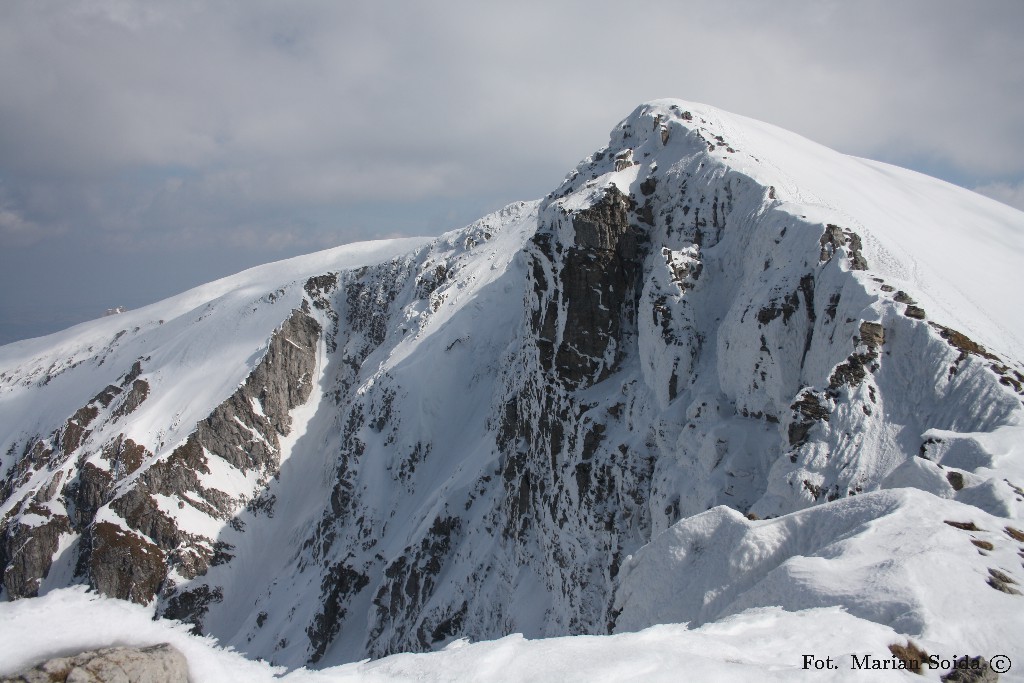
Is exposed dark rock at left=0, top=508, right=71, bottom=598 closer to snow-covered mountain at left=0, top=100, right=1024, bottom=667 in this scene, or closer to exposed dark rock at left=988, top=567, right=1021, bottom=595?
snow-covered mountain at left=0, top=100, right=1024, bottom=667

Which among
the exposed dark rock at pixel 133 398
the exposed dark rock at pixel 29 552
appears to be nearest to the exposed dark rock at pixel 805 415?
the exposed dark rock at pixel 29 552

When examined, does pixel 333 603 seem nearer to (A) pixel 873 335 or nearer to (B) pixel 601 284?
(B) pixel 601 284

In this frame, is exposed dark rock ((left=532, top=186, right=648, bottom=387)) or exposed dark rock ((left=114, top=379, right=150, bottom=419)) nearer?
exposed dark rock ((left=532, top=186, right=648, bottom=387))

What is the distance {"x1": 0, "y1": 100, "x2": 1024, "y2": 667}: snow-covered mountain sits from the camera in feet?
37.7

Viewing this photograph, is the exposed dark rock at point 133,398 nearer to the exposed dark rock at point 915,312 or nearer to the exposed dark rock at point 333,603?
the exposed dark rock at point 333,603

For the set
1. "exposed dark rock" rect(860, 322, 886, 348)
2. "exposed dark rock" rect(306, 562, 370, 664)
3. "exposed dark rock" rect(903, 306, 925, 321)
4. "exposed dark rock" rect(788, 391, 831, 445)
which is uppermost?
"exposed dark rock" rect(903, 306, 925, 321)

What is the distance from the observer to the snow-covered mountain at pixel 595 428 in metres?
11.5

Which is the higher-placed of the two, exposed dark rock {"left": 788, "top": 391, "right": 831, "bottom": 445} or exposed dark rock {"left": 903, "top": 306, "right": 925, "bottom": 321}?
exposed dark rock {"left": 903, "top": 306, "right": 925, "bottom": 321}

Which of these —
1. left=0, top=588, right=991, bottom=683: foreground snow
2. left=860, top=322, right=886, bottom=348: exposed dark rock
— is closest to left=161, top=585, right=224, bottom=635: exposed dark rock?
left=860, top=322, right=886, bottom=348: exposed dark rock

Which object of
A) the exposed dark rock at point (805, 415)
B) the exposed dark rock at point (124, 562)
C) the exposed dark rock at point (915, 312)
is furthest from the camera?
the exposed dark rock at point (124, 562)

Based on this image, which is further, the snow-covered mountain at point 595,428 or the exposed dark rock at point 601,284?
the exposed dark rock at point 601,284

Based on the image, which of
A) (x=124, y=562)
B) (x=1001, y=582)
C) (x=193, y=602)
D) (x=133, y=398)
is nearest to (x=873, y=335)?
(x=1001, y=582)

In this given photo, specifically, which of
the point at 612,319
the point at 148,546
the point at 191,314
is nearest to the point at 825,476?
the point at 612,319

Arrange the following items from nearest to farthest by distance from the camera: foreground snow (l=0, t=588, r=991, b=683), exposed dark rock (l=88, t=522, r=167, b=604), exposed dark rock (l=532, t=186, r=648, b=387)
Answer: foreground snow (l=0, t=588, r=991, b=683) → exposed dark rock (l=532, t=186, r=648, b=387) → exposed dark rock (l=88, t=522, r=167, b=604)
